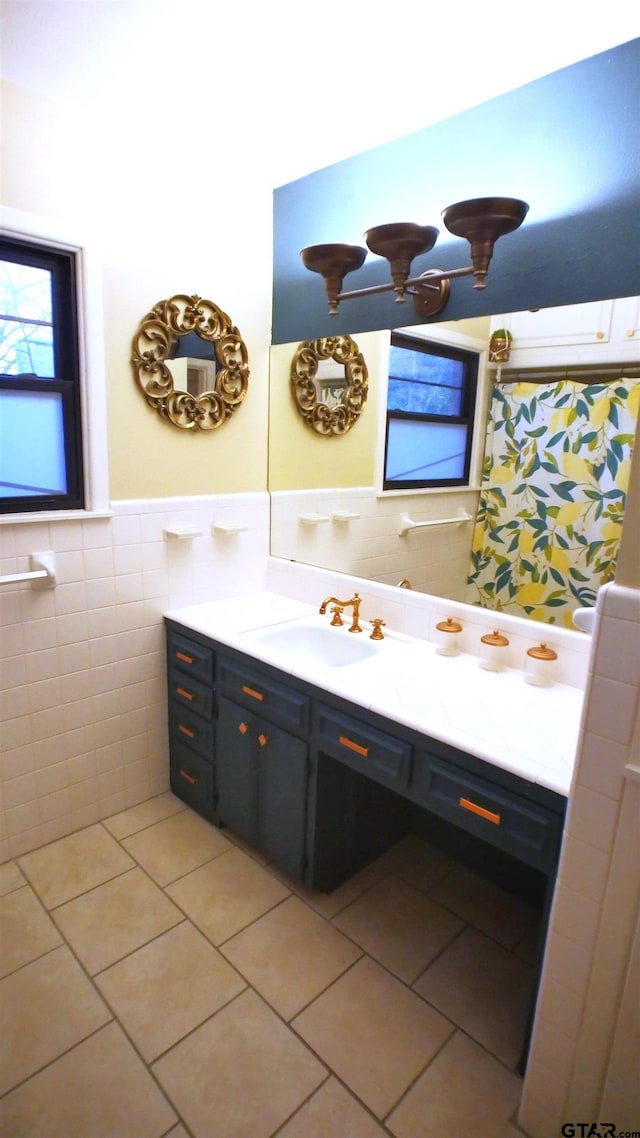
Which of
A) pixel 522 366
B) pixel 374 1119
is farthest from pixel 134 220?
pixel 374 1119

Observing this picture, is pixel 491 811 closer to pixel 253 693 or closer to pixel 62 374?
pixel 253 693

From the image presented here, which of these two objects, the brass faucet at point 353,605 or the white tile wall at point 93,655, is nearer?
the white tile wall at point 93,655

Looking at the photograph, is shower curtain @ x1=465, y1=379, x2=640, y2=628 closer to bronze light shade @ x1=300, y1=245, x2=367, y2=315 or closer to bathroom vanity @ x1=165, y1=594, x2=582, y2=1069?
bathroom vanity @ x1=165, y1=594, x2=582, y2=1069

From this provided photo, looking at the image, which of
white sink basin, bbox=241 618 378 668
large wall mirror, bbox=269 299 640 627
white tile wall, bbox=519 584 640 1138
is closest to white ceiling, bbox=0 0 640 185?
large wall mirror, bbox=269 299 640 627

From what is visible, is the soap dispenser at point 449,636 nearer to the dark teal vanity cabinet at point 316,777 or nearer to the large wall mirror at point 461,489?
the large wall mirror at point 461,489

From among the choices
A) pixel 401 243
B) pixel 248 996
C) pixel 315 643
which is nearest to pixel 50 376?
pixel 401 243

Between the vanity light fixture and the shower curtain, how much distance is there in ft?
1.26

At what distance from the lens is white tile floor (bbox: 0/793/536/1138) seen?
137 centimetres

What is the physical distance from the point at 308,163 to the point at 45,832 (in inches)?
108

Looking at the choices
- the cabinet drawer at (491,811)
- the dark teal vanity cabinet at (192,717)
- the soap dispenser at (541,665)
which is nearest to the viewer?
the cabinet drawer at (491,811)

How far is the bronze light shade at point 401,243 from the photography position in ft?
5.62

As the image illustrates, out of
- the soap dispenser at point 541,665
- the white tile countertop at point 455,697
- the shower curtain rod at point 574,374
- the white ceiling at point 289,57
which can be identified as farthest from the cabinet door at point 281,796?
the white ceiling at point 289,57

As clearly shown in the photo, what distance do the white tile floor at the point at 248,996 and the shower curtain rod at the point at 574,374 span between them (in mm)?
1759

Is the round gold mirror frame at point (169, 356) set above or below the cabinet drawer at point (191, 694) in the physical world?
above
